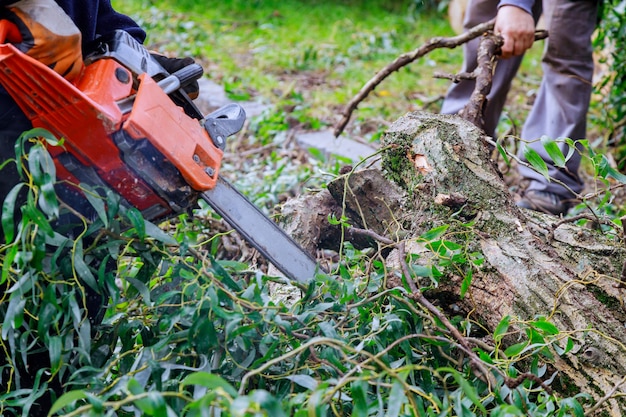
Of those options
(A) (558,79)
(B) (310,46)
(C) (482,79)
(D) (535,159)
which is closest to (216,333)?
(D) (535,159)

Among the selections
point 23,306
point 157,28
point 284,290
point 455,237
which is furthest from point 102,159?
point 157,28

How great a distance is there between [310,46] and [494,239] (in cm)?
394

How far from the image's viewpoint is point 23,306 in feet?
4.49

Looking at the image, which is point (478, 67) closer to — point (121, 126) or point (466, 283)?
point (466, 283)

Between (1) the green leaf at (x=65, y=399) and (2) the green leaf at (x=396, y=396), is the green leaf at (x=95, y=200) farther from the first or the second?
(2) the green leaf at (x=396, y=396)

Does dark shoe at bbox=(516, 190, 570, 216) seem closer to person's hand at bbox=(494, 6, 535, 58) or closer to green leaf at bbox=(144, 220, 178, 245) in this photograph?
person's hand at bbox=(494, 6, 535, 58)

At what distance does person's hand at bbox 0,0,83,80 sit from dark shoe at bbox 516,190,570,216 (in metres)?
2.27

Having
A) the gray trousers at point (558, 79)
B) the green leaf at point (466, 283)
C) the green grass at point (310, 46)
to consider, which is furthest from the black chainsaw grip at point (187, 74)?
the green grass at point (310, 46)

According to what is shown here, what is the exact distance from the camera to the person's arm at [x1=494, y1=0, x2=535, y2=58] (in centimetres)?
290

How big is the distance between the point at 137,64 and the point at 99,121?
0.85 ft

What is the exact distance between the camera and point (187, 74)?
5.96ft

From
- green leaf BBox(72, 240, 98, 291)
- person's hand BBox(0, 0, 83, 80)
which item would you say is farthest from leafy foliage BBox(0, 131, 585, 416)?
person's hand BBox(0, 0, 83, 80)

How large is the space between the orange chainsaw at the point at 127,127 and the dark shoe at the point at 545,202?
1.87m

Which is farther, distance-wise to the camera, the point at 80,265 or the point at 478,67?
the point at 478,67
